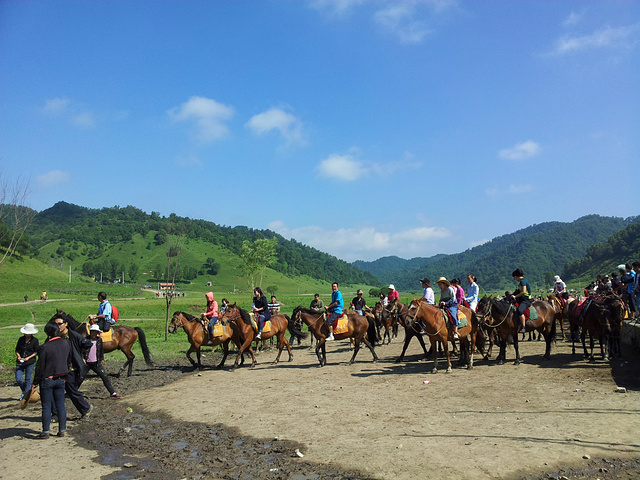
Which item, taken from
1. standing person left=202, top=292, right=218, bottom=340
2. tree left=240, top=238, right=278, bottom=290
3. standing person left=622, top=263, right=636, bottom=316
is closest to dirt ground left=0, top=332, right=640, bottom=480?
standing person left=202, top=292, right=218, bottom=340

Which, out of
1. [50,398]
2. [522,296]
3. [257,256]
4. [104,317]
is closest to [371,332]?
[522,296]

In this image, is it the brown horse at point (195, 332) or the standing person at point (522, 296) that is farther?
the brown horse at point (195, 332)

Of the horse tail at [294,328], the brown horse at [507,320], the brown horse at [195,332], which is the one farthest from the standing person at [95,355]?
the brown horse at [507,320]

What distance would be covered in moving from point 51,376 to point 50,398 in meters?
0.43

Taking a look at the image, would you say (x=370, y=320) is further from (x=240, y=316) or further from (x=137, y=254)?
(x=137, y=254)

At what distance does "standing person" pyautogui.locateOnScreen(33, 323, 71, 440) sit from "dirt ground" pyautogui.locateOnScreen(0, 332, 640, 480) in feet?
1.30

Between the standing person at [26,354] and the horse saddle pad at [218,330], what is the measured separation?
5.74 metres

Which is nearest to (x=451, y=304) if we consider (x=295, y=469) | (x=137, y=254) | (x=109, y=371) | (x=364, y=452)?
(x=364, y=452)

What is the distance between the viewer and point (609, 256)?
128m

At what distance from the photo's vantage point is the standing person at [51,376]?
835 cm

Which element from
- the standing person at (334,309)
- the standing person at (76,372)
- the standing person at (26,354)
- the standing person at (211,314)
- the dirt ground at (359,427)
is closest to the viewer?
the dirt ground at (359,427)

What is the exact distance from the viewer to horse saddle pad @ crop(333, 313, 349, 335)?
50.3ft

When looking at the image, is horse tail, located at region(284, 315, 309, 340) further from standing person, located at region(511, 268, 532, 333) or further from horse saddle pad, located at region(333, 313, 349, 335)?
standing person, located at region(511, 268, 532, 333)

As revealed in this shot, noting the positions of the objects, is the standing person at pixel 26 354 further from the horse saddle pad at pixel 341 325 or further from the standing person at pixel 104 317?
the horse saddle pad at pixel 341 325
